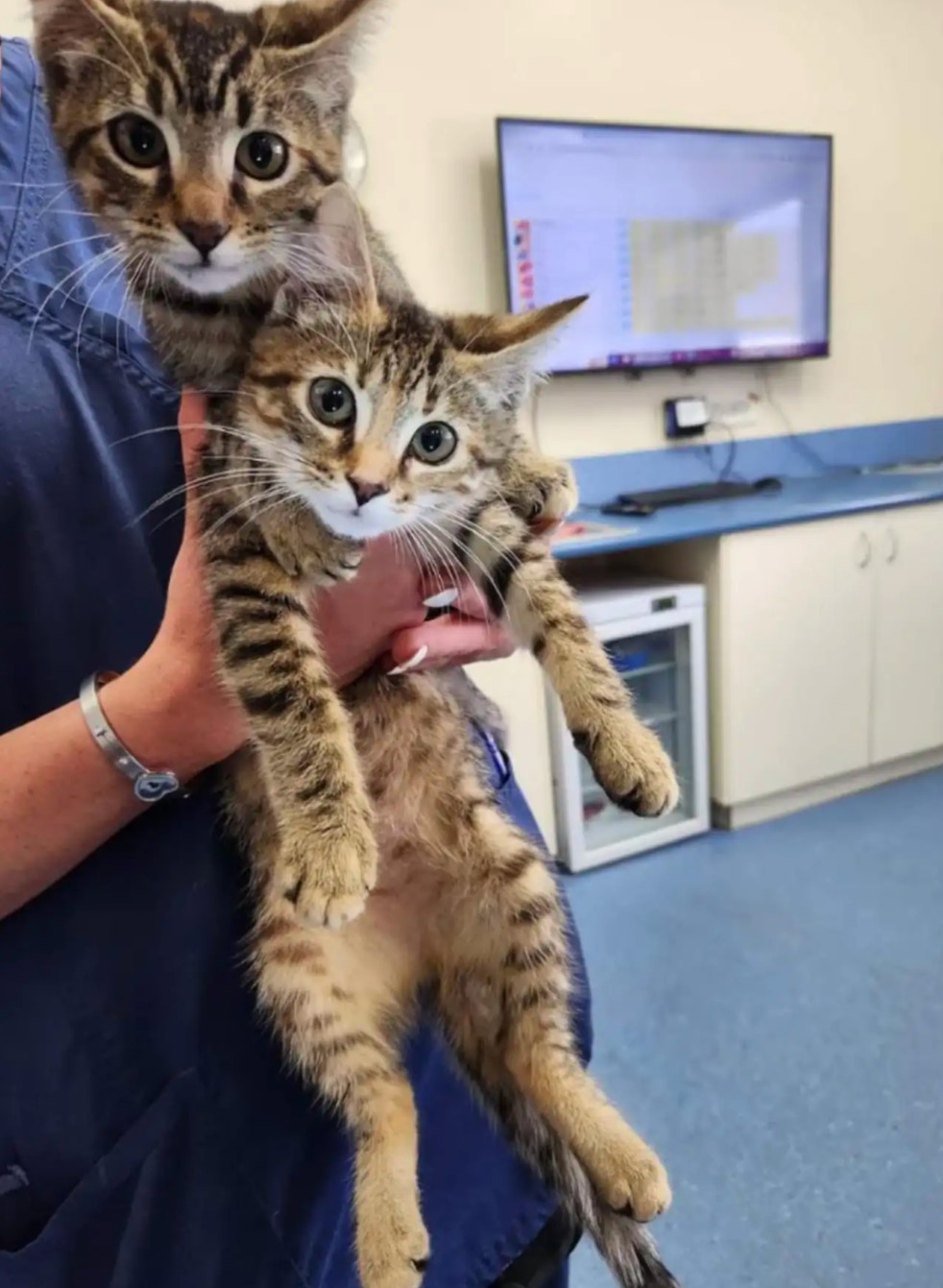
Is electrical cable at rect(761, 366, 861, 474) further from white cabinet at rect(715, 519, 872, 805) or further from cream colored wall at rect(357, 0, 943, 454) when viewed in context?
white cabinet at rect(715, 519, 872, 805)

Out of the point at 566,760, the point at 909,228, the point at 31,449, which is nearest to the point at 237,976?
the point at 31,449

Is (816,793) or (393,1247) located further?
(816,793)

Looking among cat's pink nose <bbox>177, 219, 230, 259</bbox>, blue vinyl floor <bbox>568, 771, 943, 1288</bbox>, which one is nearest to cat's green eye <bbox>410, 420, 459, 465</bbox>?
cat's pink nose <bbox>177, 219, 230, 259</bbox>

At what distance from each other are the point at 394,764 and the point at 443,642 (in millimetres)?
132

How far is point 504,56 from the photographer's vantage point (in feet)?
8.23

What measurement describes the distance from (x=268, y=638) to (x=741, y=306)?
248cm

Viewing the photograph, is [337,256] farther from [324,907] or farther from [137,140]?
[324,907]

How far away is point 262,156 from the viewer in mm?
750

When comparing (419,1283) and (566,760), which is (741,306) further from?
(419,1283)

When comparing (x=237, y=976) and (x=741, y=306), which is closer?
(x=237, y=976)

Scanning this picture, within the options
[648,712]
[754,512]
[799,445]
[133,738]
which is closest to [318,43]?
[133,738]

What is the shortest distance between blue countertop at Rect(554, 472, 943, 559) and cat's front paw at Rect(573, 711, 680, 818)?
1.28m

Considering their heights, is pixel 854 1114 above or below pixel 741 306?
below

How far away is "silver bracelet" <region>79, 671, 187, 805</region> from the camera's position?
65 centimetres
